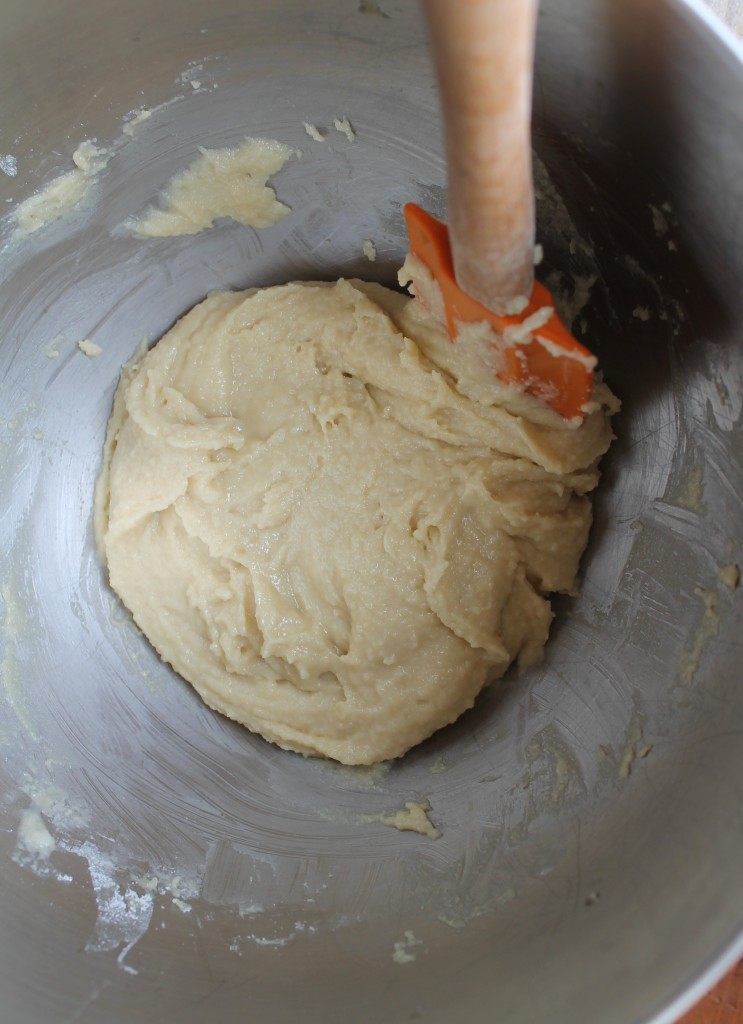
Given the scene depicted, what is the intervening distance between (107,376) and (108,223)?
39 cm

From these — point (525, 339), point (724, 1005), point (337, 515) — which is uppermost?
point (525, 339)

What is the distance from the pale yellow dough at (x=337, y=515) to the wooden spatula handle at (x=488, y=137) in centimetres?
35

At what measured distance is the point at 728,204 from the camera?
4.62 feet

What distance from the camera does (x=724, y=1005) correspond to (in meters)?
1.71

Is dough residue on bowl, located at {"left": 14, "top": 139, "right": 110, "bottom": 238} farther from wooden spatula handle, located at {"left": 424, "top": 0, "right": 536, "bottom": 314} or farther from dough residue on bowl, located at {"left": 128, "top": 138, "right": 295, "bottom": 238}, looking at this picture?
wooden spatula handle, located at {"left": 424, "top": 0, "right": 536, "bottom": 314}

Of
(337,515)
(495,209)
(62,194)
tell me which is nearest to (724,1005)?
(337,515)

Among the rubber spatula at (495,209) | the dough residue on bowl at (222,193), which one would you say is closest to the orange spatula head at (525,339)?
the rubber spatula at (495,209)

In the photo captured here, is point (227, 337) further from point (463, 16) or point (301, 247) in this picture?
point (463, 16)

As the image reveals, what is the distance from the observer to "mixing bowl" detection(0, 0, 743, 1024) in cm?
140

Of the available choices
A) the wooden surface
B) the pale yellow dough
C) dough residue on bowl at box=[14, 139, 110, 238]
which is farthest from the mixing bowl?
the wooden surface

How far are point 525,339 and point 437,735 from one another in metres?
0.97

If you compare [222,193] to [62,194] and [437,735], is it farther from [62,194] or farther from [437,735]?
[437,735]

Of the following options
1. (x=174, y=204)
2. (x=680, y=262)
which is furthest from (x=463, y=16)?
(x=174, y=204)

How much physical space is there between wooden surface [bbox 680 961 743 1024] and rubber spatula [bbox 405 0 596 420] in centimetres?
123
